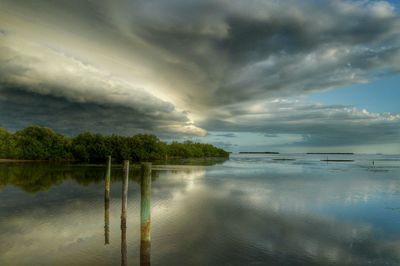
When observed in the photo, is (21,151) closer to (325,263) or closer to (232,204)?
(232,204)

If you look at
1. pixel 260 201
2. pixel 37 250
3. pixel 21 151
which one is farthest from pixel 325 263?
pixel 21 151

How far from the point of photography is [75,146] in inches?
3910

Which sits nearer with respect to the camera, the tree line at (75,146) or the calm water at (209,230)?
the calm water at (209,230)

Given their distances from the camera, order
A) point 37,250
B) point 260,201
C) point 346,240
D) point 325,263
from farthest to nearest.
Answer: point 260,201, point 346,240, point 37,250, point 325,263

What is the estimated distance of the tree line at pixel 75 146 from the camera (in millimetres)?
89375

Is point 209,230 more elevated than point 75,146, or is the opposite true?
point 75,146

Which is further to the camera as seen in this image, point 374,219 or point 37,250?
point 374,219

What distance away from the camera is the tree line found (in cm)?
8938

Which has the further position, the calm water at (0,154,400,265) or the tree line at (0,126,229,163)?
the tree line at (0,126,229,163)

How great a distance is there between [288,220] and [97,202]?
14856 mm

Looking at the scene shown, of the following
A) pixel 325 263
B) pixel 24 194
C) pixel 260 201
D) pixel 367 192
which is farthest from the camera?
pixel 367 192

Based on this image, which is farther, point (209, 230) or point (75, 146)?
point (75, 146)

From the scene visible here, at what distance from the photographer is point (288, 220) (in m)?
18.6

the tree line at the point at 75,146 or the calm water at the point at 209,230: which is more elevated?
the tree line at the point at 75,146
